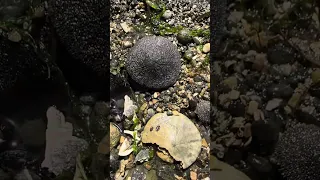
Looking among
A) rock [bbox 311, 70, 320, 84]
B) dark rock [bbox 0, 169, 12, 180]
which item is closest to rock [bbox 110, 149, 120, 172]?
dark rock [bbox 0, 169, 12, 180]

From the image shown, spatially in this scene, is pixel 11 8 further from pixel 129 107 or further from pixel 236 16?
pixel 236 16

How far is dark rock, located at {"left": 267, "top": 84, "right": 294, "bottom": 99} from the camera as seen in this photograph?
1.60m

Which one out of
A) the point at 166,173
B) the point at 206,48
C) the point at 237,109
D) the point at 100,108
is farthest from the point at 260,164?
the point at 100,108

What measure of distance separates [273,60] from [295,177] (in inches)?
16.5

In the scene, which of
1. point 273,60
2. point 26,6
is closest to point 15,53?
point 26,6

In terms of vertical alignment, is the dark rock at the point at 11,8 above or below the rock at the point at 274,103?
above

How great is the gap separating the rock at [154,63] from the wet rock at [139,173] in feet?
0.99

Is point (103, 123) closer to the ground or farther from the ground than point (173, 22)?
closer to the ground

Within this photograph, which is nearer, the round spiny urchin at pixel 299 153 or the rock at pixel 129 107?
the round spiny urchin at pixel 299 153

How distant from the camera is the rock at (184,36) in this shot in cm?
164

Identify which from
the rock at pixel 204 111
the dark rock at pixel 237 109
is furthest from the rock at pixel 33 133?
the dark rock at pixel 237 109

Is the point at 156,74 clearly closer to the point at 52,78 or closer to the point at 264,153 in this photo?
the point at 52,78

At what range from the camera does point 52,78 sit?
163 centimetres

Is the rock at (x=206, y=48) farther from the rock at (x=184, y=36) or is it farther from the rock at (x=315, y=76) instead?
the rock at (x=315, y=76)
